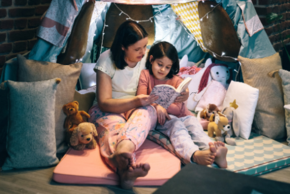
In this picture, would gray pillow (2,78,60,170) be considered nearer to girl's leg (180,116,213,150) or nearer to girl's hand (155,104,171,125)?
girl's hand (155,104,171,125)

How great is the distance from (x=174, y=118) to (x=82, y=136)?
629mm

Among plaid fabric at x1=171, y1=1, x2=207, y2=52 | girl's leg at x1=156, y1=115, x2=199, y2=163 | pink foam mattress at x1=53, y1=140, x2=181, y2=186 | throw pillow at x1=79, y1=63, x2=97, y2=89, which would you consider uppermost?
plaid fabric at x1=171, y1=1, x2=207, y2=52

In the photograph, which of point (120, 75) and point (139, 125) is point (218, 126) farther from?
point (120, 75)

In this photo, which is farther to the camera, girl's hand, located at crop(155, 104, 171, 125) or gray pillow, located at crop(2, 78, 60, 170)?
girl's hand, located at crop(155, 104, 171, 125)

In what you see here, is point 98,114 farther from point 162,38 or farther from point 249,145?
point 162,38

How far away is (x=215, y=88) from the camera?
2189 millimetres

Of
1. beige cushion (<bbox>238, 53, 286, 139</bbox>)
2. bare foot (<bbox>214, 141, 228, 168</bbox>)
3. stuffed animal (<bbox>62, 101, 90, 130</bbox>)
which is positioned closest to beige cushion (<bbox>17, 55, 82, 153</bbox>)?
stuffed animal (<bbox>62, 101, 90, 130</bbox>)

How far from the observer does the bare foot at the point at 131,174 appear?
4.05 ft

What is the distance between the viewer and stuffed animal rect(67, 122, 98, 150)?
5.15 feet

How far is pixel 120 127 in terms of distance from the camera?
1.56 metres

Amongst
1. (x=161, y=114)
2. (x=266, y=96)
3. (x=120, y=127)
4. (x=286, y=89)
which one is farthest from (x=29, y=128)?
(x=286, y=89)

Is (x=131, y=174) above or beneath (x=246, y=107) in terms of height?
beneath

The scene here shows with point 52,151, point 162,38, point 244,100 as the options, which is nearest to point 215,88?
point 244,100

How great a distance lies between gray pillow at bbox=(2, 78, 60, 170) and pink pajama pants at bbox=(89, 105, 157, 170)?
0.30 metres
